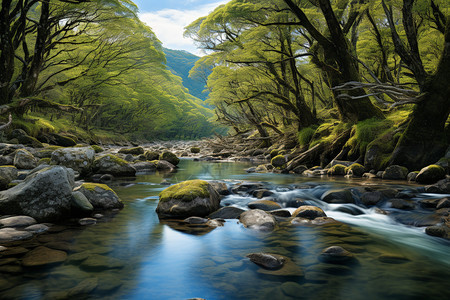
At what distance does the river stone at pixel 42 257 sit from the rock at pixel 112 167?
253 inches

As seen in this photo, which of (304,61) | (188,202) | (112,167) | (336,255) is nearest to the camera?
(336,255)

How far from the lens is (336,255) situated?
298 cm

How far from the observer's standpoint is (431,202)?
4637 mm

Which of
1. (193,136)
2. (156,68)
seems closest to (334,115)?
(156,68)

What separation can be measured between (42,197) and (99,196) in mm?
1026

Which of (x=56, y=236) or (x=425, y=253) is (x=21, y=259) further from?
(x=425, y=253)

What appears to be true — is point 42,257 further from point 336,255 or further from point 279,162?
point 279,162

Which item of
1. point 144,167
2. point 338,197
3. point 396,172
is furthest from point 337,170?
point 144,167

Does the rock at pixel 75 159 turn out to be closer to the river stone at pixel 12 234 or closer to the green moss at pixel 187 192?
the green moss at pixel 187 192

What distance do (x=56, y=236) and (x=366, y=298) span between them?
11.3 feet

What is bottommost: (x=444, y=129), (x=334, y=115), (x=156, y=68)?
(x=444, y=129)

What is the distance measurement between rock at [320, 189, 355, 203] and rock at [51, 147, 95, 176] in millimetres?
7074

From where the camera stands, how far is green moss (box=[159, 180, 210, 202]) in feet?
15.0

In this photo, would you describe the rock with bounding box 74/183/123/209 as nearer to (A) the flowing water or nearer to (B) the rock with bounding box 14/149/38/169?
(A) the flowing water
